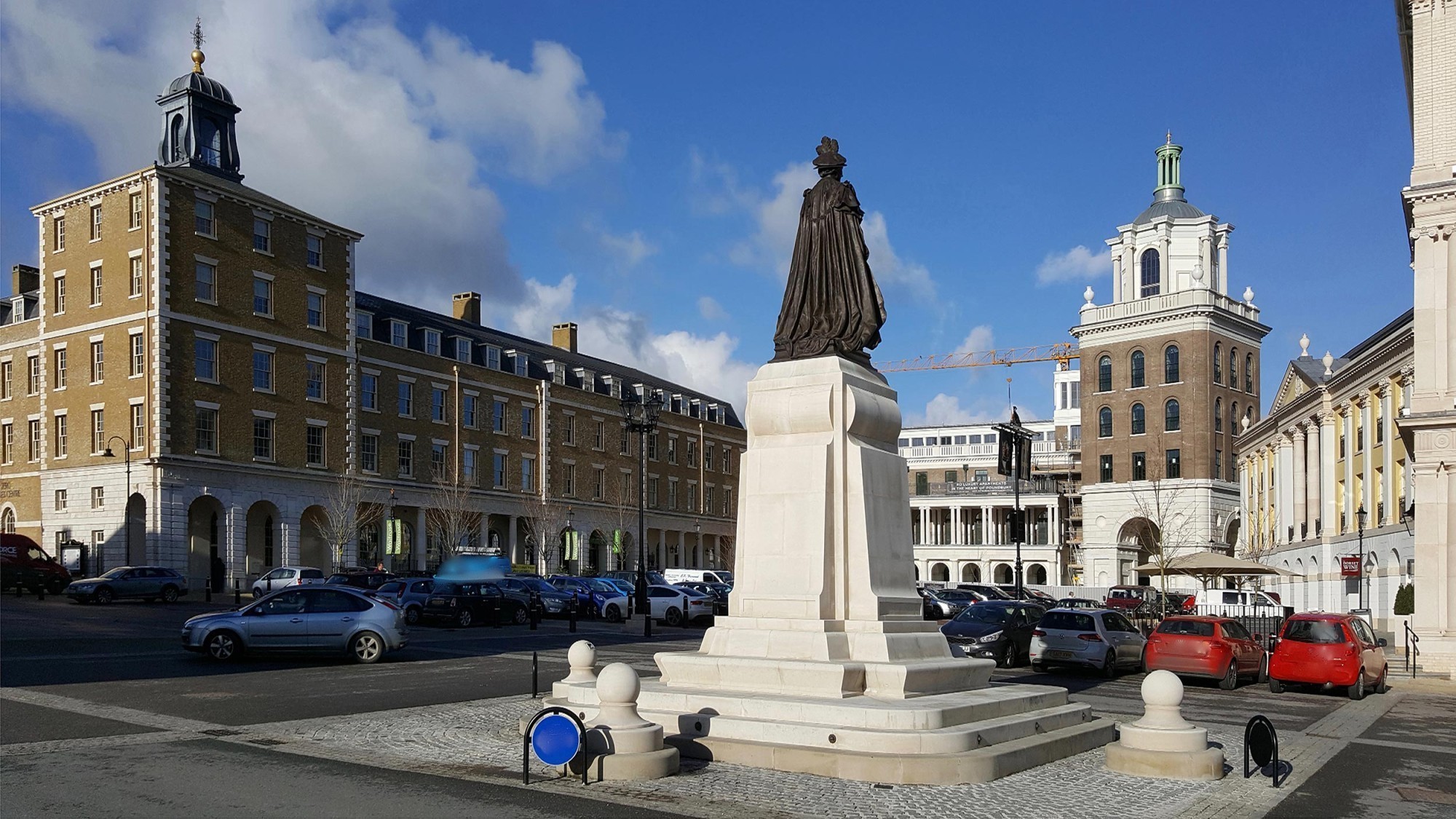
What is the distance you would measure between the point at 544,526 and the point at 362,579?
25.9 m

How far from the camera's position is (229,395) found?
176 ft

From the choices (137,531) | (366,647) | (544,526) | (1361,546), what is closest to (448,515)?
(544,526)

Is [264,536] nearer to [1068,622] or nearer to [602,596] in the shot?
[602,596]

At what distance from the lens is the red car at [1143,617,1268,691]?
24.5 m

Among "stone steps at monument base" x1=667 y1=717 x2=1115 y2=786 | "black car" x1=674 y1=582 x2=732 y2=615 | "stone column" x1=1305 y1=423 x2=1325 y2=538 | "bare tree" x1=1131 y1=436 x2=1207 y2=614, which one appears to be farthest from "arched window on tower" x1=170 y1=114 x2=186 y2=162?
"bare tree" x1=1131 y1=436 x2=1207 y2=614

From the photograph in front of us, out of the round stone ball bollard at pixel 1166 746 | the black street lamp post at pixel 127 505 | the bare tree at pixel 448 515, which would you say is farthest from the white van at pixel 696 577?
the round stone ball bollard at pixel 1166 746

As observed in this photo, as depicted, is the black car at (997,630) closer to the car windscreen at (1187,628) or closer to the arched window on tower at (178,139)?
the car windscreen at (1187,628)

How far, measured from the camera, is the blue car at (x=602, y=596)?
43.8m

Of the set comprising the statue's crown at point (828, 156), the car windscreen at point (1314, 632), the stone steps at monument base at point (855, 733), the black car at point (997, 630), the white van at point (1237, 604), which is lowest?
the white van at point (1237, 604)

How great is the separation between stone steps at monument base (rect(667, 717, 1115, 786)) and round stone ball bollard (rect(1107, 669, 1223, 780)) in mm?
948

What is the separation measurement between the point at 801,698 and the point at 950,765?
6.12 feet

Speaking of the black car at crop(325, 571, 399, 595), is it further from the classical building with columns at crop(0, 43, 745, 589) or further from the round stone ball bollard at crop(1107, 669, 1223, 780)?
the round stone ball bollard at crop(1107, 669, 1223, 780)

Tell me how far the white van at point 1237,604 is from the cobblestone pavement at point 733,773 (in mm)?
25426

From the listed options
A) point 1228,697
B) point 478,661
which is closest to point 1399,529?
point 1228,697
